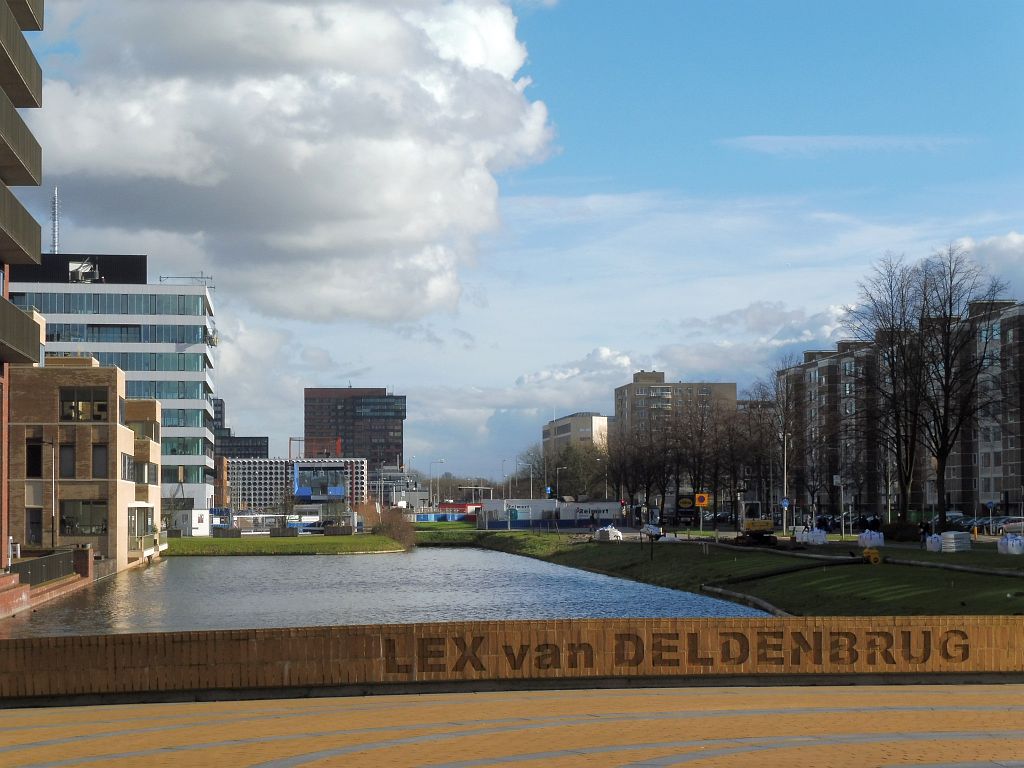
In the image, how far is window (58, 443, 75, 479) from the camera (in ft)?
255

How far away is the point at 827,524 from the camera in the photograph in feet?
390

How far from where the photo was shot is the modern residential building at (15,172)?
154ft

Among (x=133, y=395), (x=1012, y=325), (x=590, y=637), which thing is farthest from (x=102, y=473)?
(x=1012, y=325)

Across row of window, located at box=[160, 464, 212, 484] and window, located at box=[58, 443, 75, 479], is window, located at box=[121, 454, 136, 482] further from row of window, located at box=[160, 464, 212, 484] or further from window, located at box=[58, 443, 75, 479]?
row of window, located at box=[160, 464, 212, 484]

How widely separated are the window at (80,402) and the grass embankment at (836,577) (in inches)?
1368

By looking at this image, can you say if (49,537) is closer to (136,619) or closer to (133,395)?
(136,619)

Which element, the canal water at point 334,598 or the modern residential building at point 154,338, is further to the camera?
the modern residential building at point 154,338

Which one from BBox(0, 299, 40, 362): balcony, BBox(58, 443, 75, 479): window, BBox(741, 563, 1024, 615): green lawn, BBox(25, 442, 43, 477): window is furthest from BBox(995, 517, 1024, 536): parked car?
BBox(0, 299, 40, 362): balcony

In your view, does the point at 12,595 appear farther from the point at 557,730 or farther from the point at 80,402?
the point at 557,730

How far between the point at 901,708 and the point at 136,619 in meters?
37.0

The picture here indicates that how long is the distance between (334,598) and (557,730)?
45541mm

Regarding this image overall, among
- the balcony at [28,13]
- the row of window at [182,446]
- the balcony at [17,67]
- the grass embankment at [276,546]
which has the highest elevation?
the balcony at [28,13]

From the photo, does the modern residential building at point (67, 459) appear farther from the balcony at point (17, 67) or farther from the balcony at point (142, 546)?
the balcony at point (17, 67)

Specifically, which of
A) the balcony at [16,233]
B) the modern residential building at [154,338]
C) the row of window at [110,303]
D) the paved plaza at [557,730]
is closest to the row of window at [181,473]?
the modern residential building at [154,338]
